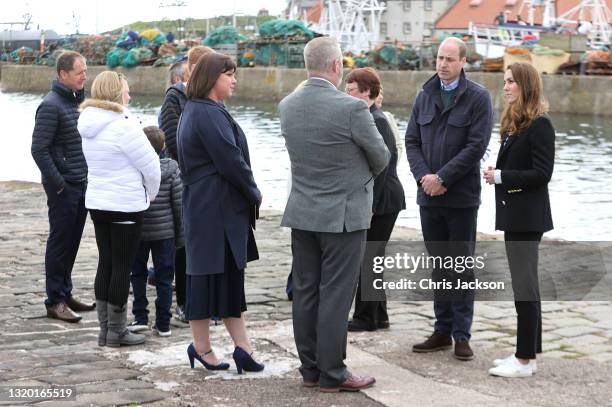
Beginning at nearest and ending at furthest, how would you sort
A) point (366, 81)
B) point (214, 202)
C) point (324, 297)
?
point (324, 297)
point (214, 202)
point (366, 81)

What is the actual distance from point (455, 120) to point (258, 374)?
79.3 inches

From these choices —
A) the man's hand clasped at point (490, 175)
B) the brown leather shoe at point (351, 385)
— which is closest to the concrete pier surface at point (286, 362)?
the brown leather shoe at point (351, 385)

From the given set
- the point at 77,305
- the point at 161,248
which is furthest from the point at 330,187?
the point at 77,305

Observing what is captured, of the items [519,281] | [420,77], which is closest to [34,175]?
[519,281]

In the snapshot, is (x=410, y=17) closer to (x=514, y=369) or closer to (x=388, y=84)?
(x=388, y=84)

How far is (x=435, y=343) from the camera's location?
7.45 meters

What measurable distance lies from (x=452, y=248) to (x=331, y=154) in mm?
1405

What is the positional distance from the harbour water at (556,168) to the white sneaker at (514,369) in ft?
4.86

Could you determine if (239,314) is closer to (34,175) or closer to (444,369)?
(444,369)

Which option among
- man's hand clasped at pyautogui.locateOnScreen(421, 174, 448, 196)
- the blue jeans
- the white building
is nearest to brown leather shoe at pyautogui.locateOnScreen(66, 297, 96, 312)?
the blue jeans

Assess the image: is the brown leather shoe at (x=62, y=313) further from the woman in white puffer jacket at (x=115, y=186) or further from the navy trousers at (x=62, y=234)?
the woman in white puffer jacket at (x=115, y=186)

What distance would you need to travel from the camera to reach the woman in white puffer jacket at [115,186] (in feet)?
24.5

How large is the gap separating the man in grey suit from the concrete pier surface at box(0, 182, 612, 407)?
25 cm

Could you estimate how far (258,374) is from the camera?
6.83m
